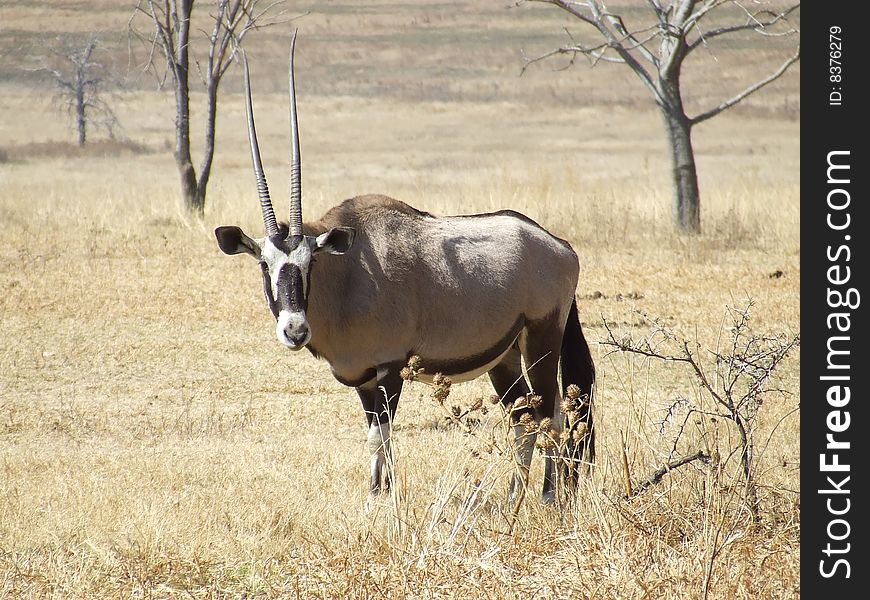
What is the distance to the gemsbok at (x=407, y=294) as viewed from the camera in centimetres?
586

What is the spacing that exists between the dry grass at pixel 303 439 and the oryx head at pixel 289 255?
0.94 m

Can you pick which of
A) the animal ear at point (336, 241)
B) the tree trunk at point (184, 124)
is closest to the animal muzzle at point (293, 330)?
the animal ear at point (336, 241)

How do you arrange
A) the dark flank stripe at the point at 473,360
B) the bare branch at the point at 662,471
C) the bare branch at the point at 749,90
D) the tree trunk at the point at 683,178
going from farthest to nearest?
the tree trunk at the point at 683,178 → the bare branch at the point at 749,90 → the dark flank stripe at the point at 473,360 → the bare branch at the point at 662,471

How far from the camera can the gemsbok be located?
586 cm

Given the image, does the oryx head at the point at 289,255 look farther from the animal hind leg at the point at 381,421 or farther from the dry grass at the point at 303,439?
the dry grass at the point at 303,439

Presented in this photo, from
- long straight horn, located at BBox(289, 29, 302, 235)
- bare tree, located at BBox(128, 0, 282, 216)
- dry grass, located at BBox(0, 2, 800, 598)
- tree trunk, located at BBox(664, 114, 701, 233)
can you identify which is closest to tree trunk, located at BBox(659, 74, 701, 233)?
tree trunk, located at BBox(664, 114, 701, 233)

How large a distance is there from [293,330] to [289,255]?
0.44 meters

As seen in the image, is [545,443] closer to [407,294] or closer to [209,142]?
[407,294]

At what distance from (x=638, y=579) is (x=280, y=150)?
43.5 m

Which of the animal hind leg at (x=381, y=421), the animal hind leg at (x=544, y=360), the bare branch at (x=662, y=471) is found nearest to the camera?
the bare branch at (x=662, y=471)

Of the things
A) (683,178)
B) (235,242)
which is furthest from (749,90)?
(235,242)

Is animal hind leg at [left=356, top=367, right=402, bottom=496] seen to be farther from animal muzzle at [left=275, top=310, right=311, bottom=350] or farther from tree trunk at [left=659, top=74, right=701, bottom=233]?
tree trunk at [left=659, top=74, right=701, bottom=233]

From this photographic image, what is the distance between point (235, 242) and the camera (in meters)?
5.94

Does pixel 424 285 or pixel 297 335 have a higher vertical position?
pixel 424 285
